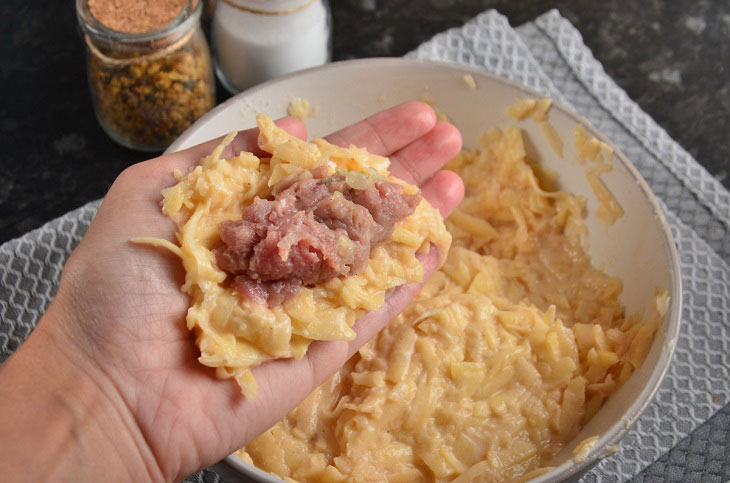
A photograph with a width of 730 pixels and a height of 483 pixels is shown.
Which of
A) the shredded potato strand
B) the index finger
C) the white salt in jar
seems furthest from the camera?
the white salt in jar

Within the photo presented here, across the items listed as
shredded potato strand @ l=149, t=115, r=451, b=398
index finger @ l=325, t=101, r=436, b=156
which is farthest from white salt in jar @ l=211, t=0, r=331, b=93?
shredded potato strand @ l=149, t=115, r=451, b=398

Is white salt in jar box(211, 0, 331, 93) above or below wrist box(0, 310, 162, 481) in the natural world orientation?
above

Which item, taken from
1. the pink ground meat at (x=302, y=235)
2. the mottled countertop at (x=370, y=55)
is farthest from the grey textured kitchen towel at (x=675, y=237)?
the pink ground meat at (x=302, y=235)

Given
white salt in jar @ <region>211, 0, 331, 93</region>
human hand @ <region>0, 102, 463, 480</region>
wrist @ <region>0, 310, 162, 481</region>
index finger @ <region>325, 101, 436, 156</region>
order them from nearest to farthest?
wrist @ <region>0, 310, 162, 481</region> → human hand @ <region>0, 102, 463, 480</region> → index finger @ <region>325, 101, 436, 156</region> → white salt in jar @ <region>211, 0, 331, 93</region>

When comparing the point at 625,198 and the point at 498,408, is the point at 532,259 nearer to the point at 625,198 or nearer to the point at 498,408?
the point at 625,198

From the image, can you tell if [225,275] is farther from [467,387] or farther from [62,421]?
[467,387]

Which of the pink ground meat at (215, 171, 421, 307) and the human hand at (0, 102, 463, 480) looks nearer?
the human hand at (0, 102, 463, 480)

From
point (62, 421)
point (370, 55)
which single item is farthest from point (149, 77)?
point (62, 421)

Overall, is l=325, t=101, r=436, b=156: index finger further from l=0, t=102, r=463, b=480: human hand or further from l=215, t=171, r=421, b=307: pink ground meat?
l=0, t=102, r=463, b=480: human hand

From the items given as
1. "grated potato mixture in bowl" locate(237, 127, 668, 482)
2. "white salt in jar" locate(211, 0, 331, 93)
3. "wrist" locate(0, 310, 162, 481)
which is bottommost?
"grated potato mixture in bowl" locate(237, 127, 668, 482)
